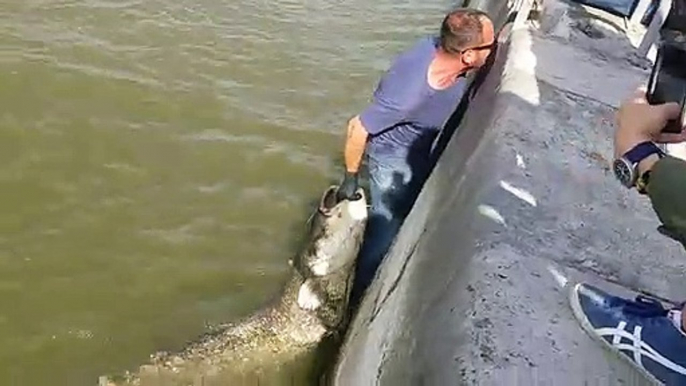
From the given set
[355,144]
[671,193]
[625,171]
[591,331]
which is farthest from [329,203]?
[671,193]

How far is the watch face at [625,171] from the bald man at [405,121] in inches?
86.0

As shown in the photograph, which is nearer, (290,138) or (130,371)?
(130,371)

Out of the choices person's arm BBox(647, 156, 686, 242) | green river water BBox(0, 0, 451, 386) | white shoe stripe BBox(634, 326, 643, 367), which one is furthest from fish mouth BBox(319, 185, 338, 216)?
person's arm BBox(647, 156, 686, 242)

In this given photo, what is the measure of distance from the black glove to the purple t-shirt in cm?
26

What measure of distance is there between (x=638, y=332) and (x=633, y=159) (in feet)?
1.97

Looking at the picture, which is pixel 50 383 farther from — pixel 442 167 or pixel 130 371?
pixel 442 167

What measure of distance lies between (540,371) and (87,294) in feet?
11.9

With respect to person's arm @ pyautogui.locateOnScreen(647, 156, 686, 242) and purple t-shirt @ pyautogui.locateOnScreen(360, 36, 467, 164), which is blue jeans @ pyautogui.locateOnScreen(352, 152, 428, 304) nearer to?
purple t-shirt @ pyautogui.locateOnScreen(360, 36, 467, 164)

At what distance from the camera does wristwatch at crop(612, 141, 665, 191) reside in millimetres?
3012

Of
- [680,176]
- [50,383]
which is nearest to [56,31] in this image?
[50,383]

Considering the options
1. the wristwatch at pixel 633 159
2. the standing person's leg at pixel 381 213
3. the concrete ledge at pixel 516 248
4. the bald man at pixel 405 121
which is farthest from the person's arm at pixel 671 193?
the standing person's leg at pixel 381 213

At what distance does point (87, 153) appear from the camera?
7434 millimetres

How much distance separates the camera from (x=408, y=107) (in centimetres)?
525

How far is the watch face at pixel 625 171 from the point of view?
3.02m
